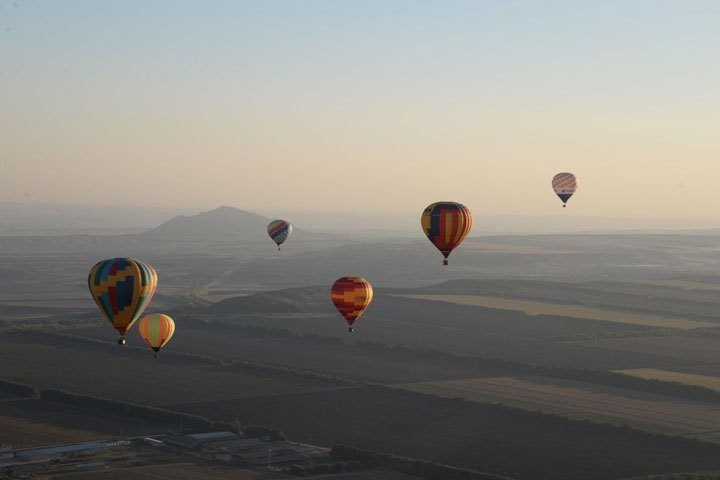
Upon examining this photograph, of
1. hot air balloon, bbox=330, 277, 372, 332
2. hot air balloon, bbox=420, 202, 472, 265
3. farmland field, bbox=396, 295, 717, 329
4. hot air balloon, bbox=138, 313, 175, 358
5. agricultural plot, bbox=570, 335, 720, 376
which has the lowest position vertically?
agricultural plot, bbox=570, 335, 720, 376

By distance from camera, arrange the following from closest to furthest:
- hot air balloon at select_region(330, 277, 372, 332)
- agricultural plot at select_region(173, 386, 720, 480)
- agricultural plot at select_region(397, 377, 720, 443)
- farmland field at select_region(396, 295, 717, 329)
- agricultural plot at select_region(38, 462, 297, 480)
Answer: agricultural plot at select_region(38, 462, 297, 480) → agricultural plot at select_region(173, 386, 720, 480) → agricultural plot at select_region(397, 377, 720, 443) → hot air balloon at select_region(330, 277, 372, 332) → farmland field at select_region(396, 295, 717, 329)

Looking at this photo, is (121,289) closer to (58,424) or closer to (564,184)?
(58,424)

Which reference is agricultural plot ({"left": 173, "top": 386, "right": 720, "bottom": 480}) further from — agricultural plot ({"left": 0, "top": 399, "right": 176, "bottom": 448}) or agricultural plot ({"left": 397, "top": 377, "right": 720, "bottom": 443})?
agricultural plot ({"left": 0, "top": 399, "right": 176, "bottom": 448})

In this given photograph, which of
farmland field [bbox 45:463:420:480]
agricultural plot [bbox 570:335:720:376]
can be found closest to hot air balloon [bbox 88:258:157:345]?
farmland field [bbox 45:463:420:480]

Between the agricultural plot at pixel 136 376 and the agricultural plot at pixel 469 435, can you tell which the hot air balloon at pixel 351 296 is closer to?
the agricultural plot at pixel 469 435

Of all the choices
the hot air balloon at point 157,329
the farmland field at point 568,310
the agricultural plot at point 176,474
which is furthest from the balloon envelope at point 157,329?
the farmland field at point 568,310

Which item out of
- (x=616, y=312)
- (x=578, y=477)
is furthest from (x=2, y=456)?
(x=616, y=312)

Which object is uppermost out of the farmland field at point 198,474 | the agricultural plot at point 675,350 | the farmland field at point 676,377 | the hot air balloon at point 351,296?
the hot air balloon at point 351,296
